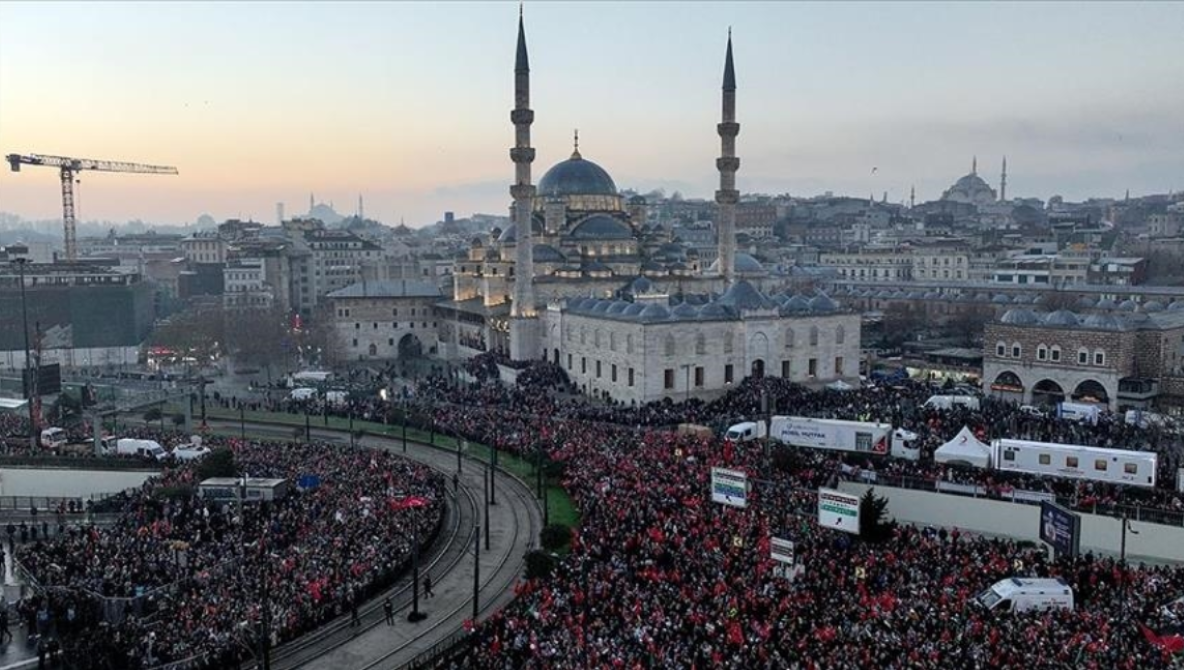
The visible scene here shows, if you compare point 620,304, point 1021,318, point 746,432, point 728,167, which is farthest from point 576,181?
point 746,432

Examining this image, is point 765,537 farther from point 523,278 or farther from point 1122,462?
point 523,278

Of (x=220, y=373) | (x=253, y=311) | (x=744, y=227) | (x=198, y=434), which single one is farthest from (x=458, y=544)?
(x=744, y=227)

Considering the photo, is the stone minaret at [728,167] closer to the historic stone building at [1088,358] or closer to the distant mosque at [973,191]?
the historic stone building at [1088,358]

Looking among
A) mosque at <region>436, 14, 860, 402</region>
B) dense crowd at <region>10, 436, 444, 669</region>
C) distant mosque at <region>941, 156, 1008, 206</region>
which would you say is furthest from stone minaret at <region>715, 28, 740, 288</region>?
distant mosque at <region>941, 156, 1008, 206</region>

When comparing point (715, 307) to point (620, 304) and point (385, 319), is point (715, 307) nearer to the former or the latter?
point (620, 304)

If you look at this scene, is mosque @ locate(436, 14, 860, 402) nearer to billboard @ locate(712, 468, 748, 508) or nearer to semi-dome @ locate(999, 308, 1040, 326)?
semi-dome @ locate(999, 308, 1040, 326)
